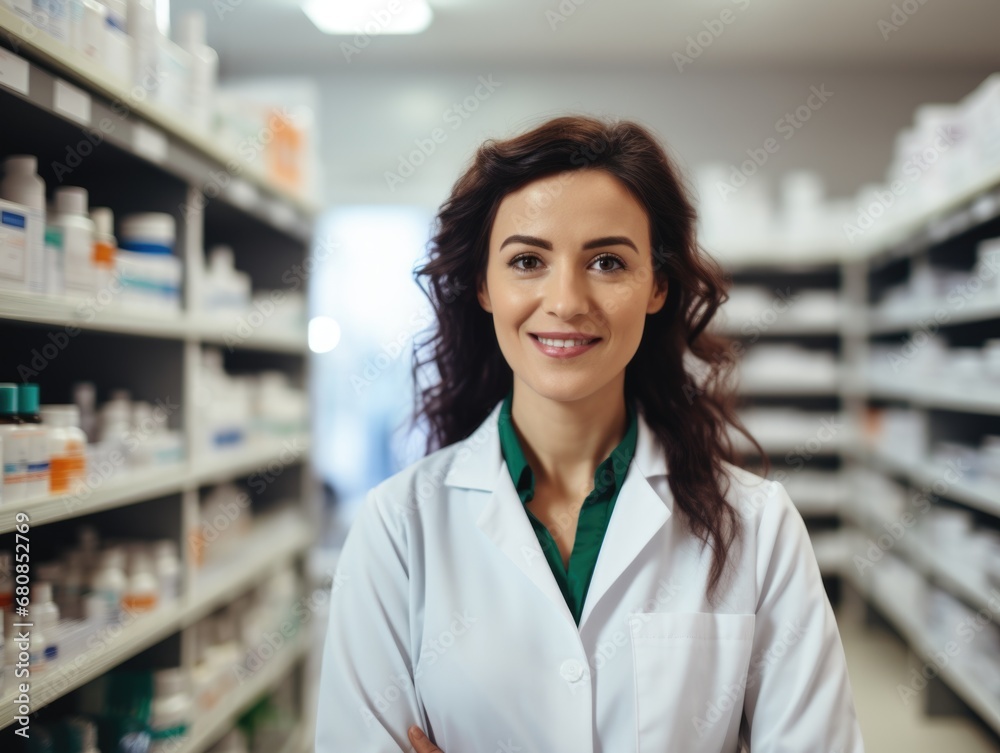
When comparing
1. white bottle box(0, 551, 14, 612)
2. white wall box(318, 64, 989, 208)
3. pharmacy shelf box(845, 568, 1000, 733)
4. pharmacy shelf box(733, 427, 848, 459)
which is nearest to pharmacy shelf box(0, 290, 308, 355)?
white bottle box(0, 551, 14, 612)

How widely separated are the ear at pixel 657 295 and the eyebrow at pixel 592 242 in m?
0.15

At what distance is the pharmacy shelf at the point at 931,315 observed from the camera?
3088 millimetres

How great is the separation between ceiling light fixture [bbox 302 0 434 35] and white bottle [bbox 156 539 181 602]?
366cm

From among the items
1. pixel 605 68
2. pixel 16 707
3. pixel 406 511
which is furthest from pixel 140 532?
pixel 605 68

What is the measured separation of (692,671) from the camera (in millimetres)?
1279

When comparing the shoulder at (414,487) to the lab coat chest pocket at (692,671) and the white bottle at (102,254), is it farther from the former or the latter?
the white bottle at (102,254)

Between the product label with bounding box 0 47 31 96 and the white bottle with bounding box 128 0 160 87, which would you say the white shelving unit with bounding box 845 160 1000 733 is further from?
the product label with bounding box 0 47 31 96

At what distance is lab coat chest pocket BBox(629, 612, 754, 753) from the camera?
4.13ft

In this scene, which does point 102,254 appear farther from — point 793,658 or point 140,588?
point 793,658

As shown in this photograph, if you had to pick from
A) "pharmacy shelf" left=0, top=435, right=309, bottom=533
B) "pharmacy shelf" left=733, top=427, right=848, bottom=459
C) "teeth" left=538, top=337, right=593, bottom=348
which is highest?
"teeth" left=538, top=337, right=593, bottom=348

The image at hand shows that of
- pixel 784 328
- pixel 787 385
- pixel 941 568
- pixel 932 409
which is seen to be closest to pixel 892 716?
pixel 941 568

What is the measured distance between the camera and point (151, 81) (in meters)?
1.98

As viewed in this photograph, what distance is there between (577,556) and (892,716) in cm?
317

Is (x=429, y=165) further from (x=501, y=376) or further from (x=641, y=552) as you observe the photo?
(x=641, y=552)
